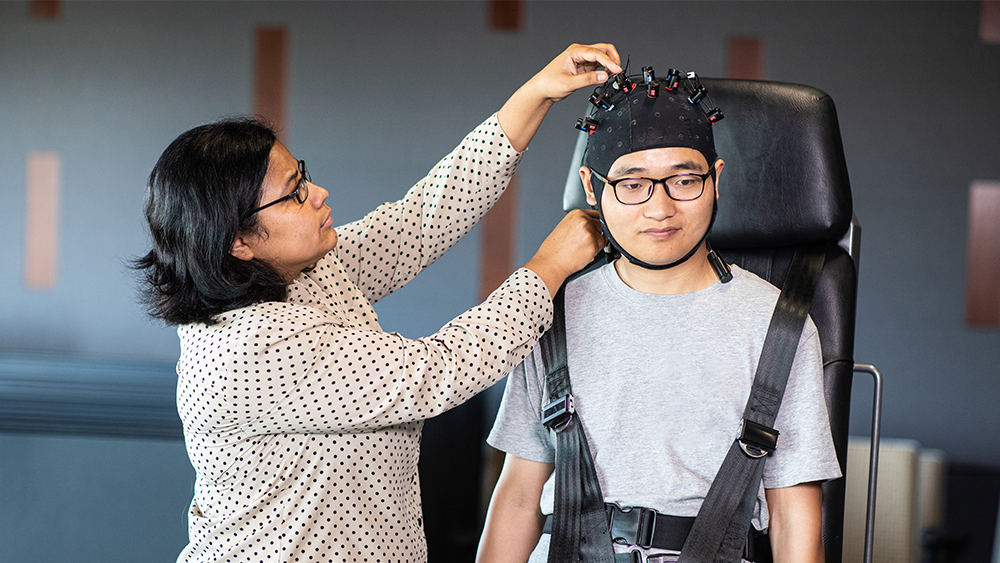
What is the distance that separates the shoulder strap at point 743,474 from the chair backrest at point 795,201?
0.71ft

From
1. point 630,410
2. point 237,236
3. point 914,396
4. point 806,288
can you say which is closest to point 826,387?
point 806,288

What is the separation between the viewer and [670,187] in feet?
4.60

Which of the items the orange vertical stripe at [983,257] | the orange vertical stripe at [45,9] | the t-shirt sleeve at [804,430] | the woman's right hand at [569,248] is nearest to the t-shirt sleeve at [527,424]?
the woman's right hand at [569,248]

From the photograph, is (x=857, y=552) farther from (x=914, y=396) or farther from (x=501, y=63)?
(x=501, y=63)

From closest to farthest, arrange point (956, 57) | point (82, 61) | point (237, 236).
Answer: point (237, 236) → point (956, 57) → point (82, 61)

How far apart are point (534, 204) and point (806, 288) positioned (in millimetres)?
2355

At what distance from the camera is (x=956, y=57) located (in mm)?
3463

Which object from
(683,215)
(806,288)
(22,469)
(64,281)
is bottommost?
(22,469)

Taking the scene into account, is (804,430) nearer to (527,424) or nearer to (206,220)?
(527,424)

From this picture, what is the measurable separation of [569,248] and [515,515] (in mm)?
A: 514

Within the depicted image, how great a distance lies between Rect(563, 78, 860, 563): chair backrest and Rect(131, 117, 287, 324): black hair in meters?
0.67

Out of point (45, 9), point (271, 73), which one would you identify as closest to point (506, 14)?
point (271, 73)

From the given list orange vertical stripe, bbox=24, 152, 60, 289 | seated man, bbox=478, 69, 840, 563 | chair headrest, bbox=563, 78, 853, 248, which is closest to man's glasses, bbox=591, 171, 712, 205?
seated man, bbox=478, 69, 840, 563

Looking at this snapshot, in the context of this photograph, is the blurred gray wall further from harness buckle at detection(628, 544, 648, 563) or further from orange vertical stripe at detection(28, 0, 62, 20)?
harness buckle at detection(628, 544, 648, 563)
